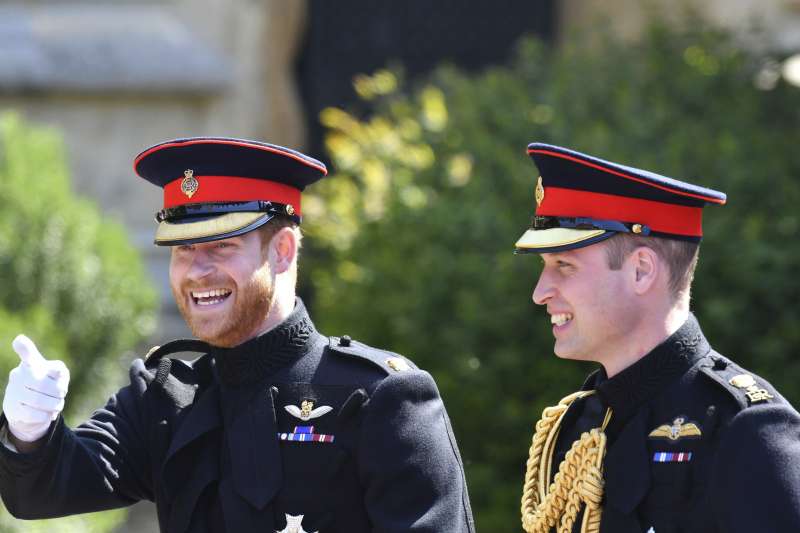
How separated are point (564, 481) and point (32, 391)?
118 cm

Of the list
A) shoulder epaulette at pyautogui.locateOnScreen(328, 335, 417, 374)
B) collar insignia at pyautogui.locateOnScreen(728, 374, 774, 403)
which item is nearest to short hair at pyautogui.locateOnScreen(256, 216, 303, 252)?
shoulder epaulette at pyautogui.locateOnScreen(328, 335, 417, 374)

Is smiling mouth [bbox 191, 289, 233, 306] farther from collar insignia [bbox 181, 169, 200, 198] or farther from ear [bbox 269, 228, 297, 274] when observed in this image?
collar insignia [bbox 181, 169, 200, 198]

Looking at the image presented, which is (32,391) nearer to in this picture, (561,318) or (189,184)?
(189,184)

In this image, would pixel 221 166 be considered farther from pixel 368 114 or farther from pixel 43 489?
pixel 368 114

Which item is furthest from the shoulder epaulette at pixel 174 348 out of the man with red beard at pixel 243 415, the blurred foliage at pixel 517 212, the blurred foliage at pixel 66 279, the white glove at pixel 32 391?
the blurred foliage at pixel 66 279

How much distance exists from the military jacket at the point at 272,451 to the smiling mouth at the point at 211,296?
13 centimetres

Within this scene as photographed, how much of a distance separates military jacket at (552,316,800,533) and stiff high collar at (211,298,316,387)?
717mm

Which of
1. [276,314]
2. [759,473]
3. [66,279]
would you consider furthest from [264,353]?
[66,279]

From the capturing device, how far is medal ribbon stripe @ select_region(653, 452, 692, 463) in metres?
3.16

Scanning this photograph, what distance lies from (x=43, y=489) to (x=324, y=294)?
366cm

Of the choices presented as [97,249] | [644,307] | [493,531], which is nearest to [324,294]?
[97,249]

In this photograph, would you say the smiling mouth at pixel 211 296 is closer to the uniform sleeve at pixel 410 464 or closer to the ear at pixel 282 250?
the ear at pixel 282 250

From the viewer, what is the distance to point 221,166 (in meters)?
3.64

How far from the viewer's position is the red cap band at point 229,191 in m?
3.61
